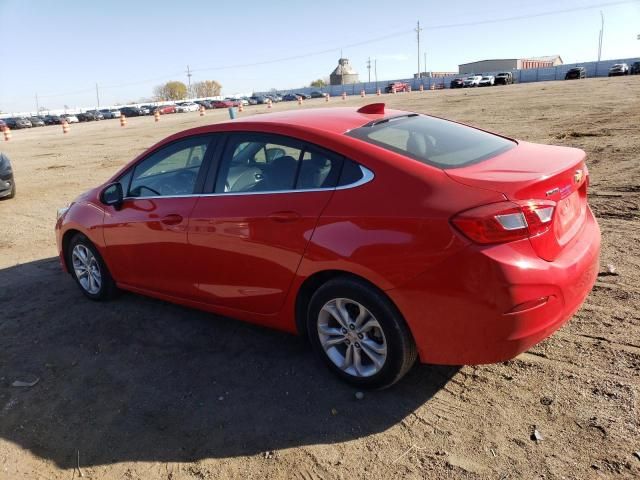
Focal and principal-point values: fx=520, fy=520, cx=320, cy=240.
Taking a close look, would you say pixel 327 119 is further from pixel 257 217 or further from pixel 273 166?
pixel 257 217

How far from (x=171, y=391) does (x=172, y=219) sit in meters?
1.26

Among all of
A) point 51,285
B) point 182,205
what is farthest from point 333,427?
point 51,285

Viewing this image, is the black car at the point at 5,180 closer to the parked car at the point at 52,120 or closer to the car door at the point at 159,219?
the car door at the point at 159,219

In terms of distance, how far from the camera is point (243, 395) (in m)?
3.34

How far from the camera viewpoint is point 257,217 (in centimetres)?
338

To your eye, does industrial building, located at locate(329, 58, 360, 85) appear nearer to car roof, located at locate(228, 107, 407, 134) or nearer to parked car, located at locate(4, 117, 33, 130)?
parked car, located at locate(4, 117, 33, 130)

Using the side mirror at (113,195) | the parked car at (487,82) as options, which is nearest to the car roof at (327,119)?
the side mirror at (113,195)

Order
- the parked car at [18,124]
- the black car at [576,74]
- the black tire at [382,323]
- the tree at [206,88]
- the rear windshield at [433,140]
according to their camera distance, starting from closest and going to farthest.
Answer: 1. the black tire at [382,323]
2. the rear windshield at [433,140]
3. the parked car at [18,124]
4. the black car at [576,74]
5. the tree at [206,88]

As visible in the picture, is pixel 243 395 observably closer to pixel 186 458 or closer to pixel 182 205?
pixel 186 458

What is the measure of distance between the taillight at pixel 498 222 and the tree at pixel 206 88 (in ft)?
555

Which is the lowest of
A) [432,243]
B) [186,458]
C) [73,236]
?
[186,458]

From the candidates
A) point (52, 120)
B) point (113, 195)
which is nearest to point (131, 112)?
point (52, 120)

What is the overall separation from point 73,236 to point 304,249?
3070mm

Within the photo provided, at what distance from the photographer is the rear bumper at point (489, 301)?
259 centimetres
